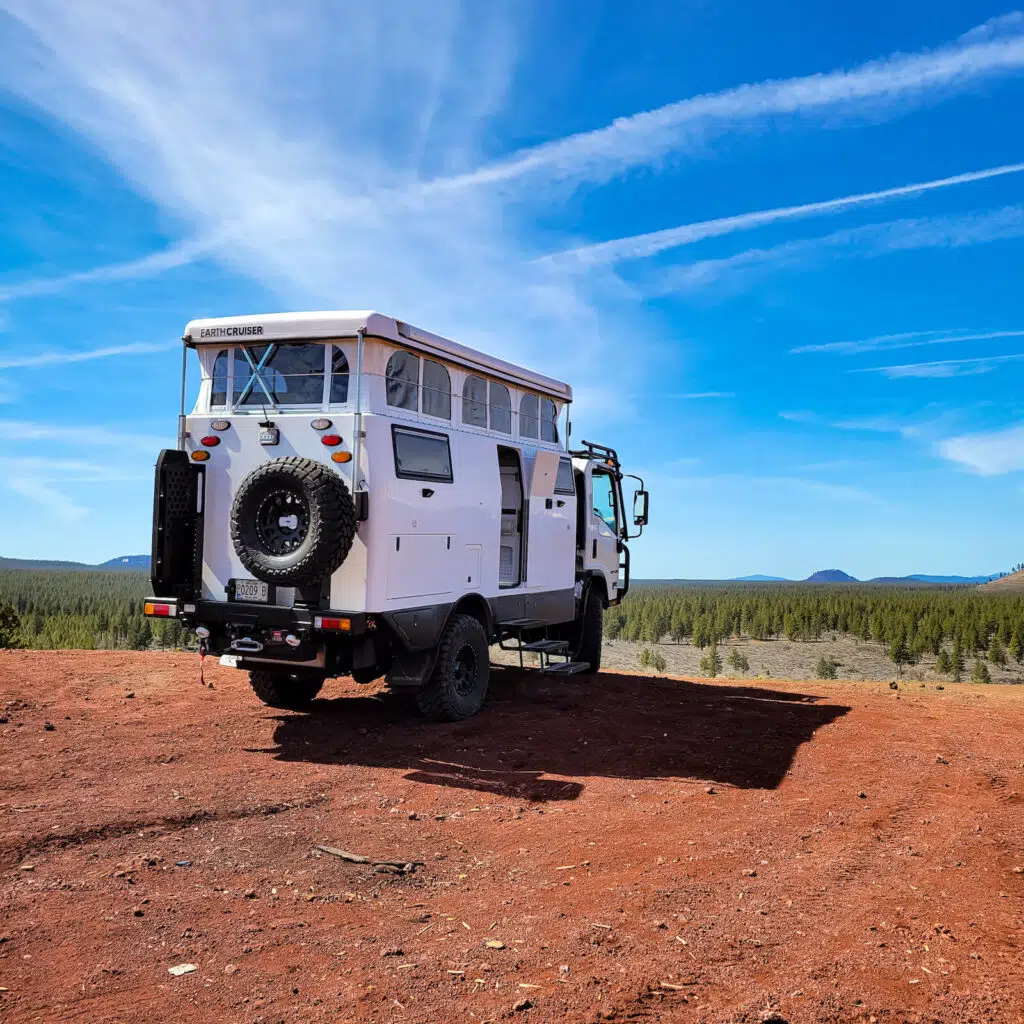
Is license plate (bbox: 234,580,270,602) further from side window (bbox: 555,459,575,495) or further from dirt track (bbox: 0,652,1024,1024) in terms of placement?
side window (bbox: 555,459,575,495)

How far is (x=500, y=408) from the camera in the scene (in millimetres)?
11297

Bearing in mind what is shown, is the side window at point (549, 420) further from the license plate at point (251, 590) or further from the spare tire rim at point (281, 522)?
the license plate at point (251, 590)

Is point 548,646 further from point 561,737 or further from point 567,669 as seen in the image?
point 561,737

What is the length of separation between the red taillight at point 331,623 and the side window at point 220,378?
2678mm

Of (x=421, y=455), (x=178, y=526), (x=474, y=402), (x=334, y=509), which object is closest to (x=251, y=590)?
(x=178, y=526)

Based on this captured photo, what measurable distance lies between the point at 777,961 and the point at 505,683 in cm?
799

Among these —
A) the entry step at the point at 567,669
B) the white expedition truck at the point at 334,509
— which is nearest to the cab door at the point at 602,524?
the entry step at the point at 567,669

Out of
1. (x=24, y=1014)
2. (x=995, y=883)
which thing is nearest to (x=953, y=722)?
(x=995, y=883)

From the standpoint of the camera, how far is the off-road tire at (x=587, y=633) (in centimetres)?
1399

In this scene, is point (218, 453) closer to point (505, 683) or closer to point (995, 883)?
point (505, 683)

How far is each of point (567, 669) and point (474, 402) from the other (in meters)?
4.36

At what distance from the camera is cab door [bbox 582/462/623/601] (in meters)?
13.8

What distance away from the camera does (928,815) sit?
6934 millimetres

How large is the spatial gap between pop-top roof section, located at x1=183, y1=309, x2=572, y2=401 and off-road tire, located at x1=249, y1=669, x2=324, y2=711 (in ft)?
12.7
